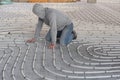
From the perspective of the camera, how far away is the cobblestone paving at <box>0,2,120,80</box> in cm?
360

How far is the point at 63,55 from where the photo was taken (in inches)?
171

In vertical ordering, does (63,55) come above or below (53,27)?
below

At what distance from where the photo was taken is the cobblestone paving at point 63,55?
3596 millimetres

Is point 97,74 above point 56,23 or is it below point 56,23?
below

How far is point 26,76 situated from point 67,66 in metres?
0.66

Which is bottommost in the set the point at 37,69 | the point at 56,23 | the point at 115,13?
the point at 115,13

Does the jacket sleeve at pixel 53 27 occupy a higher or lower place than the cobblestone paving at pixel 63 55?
higher

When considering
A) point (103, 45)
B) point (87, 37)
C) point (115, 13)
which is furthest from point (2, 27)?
point (115, 13)

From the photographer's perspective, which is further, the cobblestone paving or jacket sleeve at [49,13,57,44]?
jacket sleeve at [49,13,57,44]

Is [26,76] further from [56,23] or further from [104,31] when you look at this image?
[104,31]

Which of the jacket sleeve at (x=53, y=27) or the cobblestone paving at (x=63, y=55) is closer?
the cobblestone paving at (x=63, y=55)

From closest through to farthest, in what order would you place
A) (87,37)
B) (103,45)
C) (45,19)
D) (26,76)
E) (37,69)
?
(26,76), (37,69), (45,19), (103,45), (87,37)

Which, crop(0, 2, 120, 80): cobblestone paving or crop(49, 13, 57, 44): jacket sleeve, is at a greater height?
crop(49, 13, 57, 44): jacket sleeve

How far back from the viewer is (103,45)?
15.9 feet
